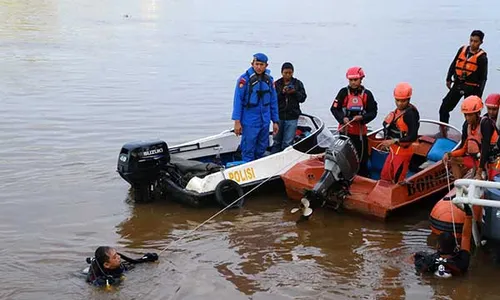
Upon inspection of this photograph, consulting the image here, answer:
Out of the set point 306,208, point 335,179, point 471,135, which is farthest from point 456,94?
point 306,208

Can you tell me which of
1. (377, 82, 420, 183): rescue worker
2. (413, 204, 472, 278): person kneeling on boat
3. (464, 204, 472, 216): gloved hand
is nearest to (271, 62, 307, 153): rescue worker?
(377, 82, 420, 183): rescue worker

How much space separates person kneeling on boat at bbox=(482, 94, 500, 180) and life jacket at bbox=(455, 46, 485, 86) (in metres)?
2.30

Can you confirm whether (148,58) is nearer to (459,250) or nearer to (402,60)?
(402,60)

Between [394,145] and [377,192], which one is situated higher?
[394,145]

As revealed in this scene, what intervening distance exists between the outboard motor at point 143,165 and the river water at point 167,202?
238mm

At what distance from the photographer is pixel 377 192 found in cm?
789

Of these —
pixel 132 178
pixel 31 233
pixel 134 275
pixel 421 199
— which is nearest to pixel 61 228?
pixel 31 233


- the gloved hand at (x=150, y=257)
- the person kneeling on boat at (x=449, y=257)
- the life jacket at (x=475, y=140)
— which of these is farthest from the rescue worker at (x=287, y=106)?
the person kneeling on boat at (x=449, y=257)

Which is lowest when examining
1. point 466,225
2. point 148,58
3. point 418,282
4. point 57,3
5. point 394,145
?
point 418,282

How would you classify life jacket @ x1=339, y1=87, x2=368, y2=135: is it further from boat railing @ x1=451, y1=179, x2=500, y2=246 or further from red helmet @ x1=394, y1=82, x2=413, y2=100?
boat railing @ x1=451, y1=179, x2=500, y2=246

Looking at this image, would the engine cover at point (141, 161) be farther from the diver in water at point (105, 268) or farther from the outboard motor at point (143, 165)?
the diver in water at point (105, 268)

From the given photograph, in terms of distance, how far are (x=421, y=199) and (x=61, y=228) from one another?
4.20 meters

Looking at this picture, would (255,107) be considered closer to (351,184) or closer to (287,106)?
(287,106)

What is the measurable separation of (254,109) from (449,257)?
139 inches
